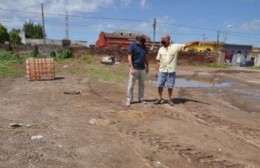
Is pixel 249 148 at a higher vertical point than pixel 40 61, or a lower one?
lower

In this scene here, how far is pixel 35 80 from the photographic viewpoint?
14.0 metres

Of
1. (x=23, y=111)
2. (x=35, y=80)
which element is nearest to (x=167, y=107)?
(x=23, y=111)

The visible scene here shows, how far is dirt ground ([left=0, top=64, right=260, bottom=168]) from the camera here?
15.7ft

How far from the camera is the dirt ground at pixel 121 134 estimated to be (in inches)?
189

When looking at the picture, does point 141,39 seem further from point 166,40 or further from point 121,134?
point 121,134

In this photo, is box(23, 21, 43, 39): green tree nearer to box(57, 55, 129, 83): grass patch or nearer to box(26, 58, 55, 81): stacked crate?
box(57, 55, 129, 83): grass patch

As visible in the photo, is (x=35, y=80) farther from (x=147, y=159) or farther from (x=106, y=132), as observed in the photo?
(x=147, y=159)

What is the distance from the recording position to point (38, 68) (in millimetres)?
14008

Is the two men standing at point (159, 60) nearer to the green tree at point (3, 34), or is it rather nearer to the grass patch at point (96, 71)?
the grass patch at point (96, 71)

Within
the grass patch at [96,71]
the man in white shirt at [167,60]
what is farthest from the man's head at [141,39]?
the grass patch at [96,71]

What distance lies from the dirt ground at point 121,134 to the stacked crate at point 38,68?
4233 millimetres

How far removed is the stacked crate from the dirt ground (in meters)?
4.23

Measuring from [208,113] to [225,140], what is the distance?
2476 millimetres

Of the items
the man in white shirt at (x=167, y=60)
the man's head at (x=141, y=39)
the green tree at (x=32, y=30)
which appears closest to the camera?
the man's head at (x=141, y=39)
